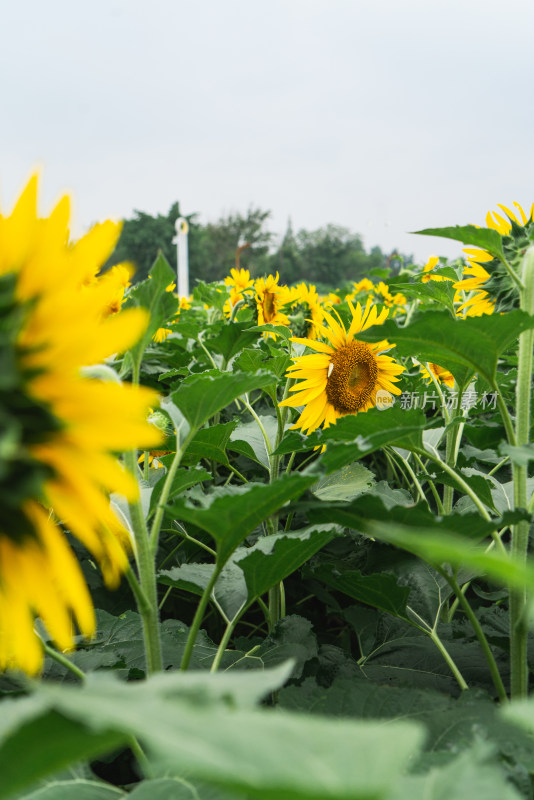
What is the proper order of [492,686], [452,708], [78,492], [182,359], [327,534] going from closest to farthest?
[78,492] < [452,708] < [327,534] < [492,686] < [182,359]

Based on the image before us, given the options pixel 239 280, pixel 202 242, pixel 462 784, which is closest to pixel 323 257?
pixel 202 242

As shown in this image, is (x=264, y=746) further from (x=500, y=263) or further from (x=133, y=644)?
(x=500, y=263)

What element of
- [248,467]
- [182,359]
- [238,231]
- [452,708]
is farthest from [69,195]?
[238,231]

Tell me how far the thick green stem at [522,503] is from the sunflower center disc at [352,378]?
23.1 inches

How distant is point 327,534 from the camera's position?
0.75 meters

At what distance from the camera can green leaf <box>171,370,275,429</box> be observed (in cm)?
72

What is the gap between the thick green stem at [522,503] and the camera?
73cm

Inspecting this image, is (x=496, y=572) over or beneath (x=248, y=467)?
over

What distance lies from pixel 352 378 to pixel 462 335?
656 millimetres

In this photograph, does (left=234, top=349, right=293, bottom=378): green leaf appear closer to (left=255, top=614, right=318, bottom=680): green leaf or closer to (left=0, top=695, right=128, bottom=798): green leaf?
(left=255, top=614, right=318, bottom=680): green leaf

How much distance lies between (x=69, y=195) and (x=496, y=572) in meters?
0.40

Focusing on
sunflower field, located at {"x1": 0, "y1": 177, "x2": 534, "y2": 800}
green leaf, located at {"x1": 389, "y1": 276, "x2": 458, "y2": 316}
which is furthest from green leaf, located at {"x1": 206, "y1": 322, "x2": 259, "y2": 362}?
green leaf, located at {"x1": 389, "y1": 276, "x2": 458, "y2": 316}

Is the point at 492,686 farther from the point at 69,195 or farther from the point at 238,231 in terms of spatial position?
the point at 238,231

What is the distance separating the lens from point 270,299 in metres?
2.41
